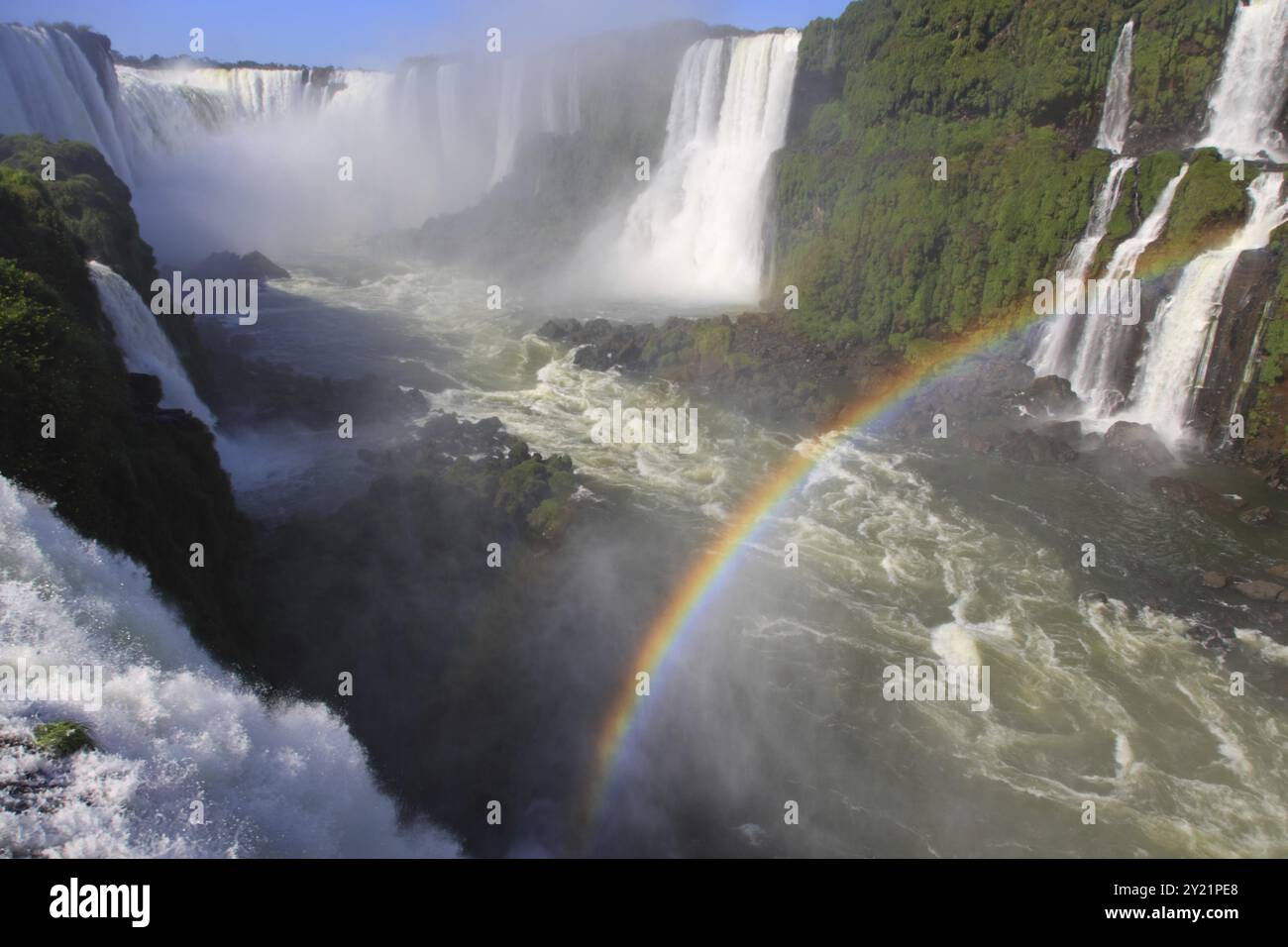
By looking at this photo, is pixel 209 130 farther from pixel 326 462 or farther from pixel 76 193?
pixel 326 462

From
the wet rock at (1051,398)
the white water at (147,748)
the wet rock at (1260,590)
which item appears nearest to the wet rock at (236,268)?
the white water at (147,748)

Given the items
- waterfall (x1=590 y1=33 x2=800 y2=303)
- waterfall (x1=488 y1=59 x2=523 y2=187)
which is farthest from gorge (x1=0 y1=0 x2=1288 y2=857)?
waterfall (x1=488 y1=59 x2=523 y2=187)

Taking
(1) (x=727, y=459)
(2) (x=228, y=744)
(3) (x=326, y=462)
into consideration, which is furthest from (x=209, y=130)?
(2) (x=228, y=744)

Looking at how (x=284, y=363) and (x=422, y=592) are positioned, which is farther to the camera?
(x=284, y=363)

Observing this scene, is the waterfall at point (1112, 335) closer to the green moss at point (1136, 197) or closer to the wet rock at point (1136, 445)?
the green moss at point (1136, 197)

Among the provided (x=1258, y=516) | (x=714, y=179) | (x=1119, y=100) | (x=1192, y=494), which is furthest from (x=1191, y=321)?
(x=714, y=179)
